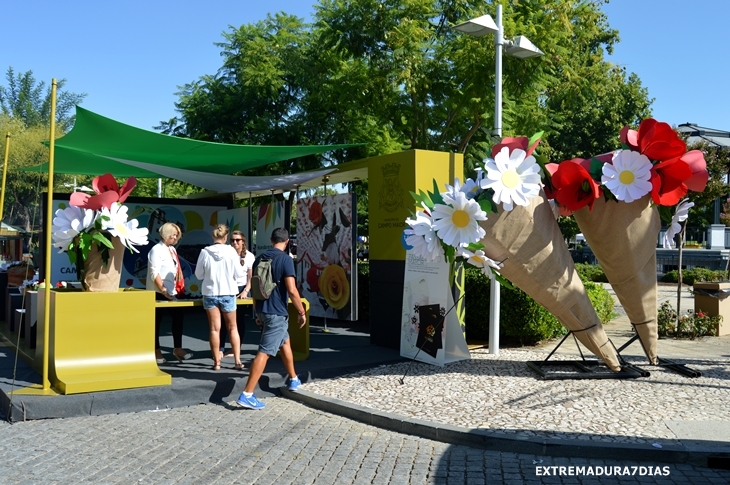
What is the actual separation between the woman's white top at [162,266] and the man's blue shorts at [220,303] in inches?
33.8

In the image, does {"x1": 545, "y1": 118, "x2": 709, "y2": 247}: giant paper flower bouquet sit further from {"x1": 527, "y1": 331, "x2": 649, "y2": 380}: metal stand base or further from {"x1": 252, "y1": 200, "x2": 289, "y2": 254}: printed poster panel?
{"x1": 252, "y1": 200, "x2": 289, "y2": 254}: printed poster panel

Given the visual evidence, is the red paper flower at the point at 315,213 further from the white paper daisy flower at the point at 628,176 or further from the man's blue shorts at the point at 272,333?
the white paper daisy flower at the point at 628,176

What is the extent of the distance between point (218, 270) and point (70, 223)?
1707 millimetres

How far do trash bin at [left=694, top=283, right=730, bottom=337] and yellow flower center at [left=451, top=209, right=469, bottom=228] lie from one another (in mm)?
7548

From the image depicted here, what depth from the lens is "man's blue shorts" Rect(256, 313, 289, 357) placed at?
22.9ft

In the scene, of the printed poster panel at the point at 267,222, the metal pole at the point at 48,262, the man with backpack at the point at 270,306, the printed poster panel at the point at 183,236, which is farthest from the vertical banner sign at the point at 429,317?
the printed poster panel at the point at 183,236

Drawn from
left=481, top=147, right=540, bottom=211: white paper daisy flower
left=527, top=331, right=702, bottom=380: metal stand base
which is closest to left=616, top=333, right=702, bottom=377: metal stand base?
left=527, top=331, right=702, bottom=380: metal stand base

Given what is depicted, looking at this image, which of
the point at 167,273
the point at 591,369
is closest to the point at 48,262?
the point at 167,273

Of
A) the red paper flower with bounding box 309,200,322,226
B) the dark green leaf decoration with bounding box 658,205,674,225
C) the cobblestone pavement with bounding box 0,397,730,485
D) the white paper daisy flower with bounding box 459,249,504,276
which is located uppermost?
the red paper flower with bounding box 309,200,322,226

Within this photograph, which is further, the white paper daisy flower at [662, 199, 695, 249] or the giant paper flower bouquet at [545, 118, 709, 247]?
the white paper daisy flower at [662, 199, 695, 249]

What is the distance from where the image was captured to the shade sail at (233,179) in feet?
37.1

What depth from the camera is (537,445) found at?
5.48 metres

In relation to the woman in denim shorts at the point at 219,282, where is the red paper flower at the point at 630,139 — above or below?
above

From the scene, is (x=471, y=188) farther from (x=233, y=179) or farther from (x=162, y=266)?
(x=233, y=179)
